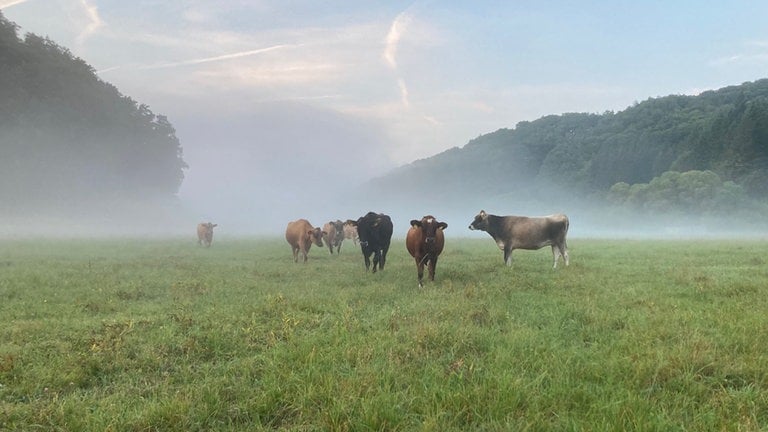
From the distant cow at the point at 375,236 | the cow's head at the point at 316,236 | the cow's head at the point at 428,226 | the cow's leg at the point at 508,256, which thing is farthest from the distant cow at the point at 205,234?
the cow's head at the point at 428,226

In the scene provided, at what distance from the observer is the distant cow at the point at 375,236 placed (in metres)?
16.5

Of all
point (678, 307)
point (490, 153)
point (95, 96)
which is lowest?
point (678, 307)

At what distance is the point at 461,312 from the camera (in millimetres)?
8094

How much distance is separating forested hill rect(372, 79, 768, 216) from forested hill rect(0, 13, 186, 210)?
264 ft

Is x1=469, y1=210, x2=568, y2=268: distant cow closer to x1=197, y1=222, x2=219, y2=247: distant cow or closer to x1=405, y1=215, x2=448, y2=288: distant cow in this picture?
x1=405, y1=215, x2=448, y2=288: distant cow

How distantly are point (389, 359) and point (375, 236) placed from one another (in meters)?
11.1

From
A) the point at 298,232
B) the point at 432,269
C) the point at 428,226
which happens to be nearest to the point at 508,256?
the point at 432,269

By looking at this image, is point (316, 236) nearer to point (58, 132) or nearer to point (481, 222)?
point (481, 222)

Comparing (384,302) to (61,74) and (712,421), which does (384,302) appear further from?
(61,74)

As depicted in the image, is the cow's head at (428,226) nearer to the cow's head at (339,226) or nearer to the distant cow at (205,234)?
the cow's head at (339,226)

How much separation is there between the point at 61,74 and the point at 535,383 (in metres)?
75.5

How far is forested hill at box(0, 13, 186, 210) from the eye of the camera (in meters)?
52.9

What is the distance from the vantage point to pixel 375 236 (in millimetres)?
16547

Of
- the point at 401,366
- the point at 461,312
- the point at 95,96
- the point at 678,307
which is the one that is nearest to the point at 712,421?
→ the point at 401,366
